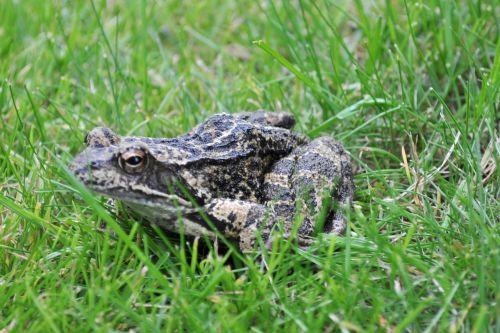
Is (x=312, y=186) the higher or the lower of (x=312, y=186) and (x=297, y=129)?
the higher

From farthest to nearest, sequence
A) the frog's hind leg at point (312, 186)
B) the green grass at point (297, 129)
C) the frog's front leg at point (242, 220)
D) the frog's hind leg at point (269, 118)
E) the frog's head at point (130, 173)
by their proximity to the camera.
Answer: the frog's hind leg at point (269, 118), the frog's hind leg at point (312, 186), the frog's front leg at point (242, 220), the frog's head at point (130, 173), the green grass at point (297, 129)

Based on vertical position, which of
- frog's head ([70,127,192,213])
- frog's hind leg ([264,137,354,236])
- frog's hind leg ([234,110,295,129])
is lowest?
frog's hind leg ([264,137,354,236])

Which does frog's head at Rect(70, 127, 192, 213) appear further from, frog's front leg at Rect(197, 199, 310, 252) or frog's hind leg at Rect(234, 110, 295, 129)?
frog's hind leg at Rect(234, 110, 295, 129)

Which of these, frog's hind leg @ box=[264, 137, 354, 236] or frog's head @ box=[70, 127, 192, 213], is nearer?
frog's head @ box=[70, 127, 192, 213]

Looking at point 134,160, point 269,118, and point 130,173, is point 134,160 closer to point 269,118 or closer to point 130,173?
point 130,173

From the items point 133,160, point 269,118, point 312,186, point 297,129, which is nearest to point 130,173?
point 133,160

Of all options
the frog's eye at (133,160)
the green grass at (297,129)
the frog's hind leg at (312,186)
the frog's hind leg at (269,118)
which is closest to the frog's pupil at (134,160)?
the frog's eye at (133,160)

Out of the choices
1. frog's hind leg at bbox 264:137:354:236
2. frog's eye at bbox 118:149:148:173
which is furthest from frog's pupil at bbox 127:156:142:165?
frog's hind leg at bbox 264:137:354:236

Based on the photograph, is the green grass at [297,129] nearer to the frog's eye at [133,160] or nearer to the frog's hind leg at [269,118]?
the frog's hind leg at [269,118]
